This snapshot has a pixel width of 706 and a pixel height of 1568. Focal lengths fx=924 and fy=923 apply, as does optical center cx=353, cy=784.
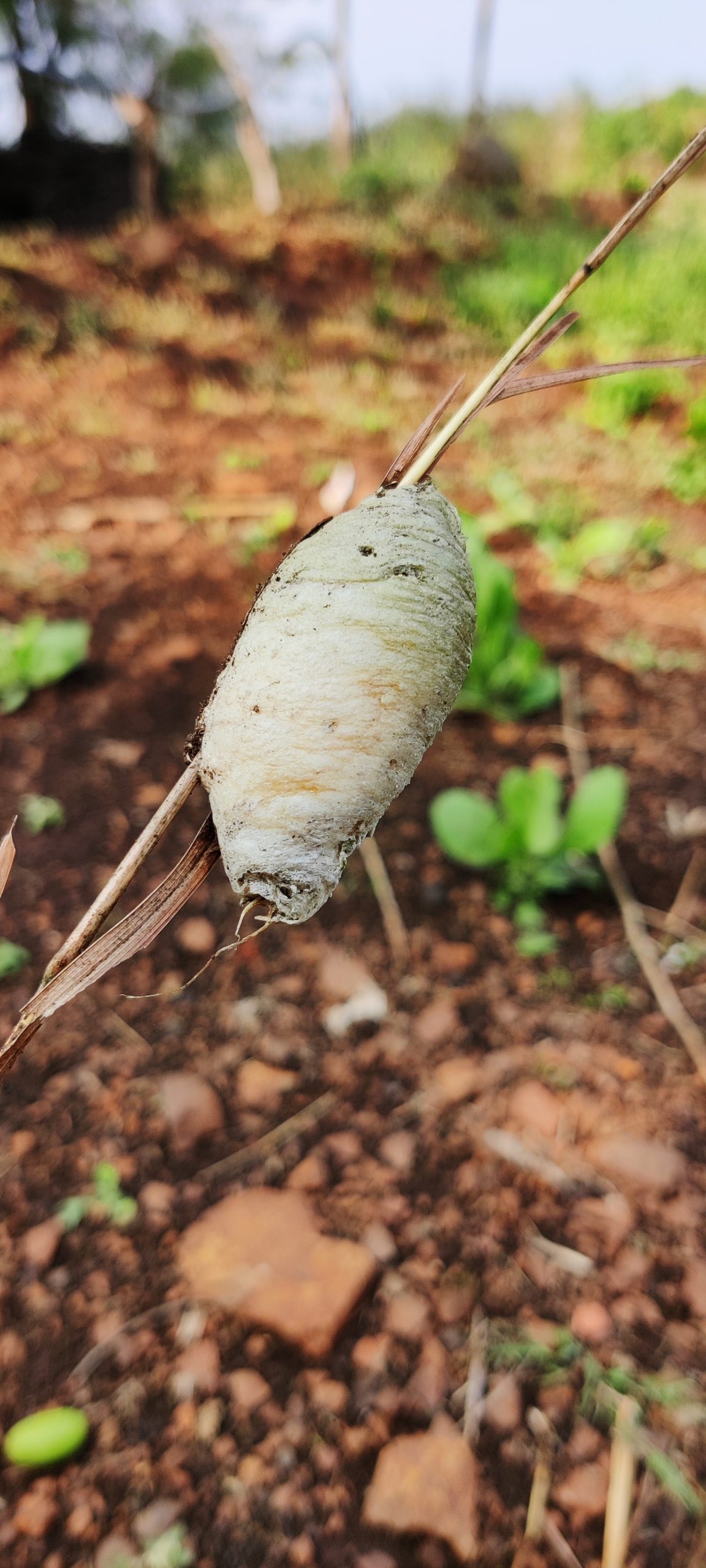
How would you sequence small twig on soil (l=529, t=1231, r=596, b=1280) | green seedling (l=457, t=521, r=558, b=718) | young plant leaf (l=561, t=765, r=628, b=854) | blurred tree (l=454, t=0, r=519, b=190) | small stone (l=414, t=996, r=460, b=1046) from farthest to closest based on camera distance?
blurred tree (l=454, t=0, r=519, b=190) < green seedling (l=457, t=521, r=558, b=718) < young plant leaf (l=561, t=765, r=628, b=854) < small stone (l=414, t=996, r=460, b=1046) < small twig on soil (l=529, t=1231, r=596, b=1280)

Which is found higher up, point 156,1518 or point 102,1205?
point 102,1205

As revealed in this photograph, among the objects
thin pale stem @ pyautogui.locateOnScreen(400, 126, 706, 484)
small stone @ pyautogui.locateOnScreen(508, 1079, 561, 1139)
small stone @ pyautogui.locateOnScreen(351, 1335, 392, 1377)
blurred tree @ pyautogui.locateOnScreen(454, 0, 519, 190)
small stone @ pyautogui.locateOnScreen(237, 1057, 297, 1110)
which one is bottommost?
small stone @ pyautogui.locateOnScreen(351, 1335, 392, 1377)

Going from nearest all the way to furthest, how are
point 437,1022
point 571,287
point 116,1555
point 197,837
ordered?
point 571,287 < point 197,837 < point 116,1555 < point 437,1022

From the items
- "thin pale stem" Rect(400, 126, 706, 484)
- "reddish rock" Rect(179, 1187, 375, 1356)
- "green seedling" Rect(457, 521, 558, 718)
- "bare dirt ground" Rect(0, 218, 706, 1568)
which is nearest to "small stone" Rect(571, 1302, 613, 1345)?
"bare dirt ground" Rect(0, 218, 706, 1568)

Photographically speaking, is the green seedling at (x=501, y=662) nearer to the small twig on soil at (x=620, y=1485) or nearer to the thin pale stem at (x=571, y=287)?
the small twig on soil at (x=620, y=1485)

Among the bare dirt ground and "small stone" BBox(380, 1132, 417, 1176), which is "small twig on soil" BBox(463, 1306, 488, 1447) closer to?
the bare dirt ground

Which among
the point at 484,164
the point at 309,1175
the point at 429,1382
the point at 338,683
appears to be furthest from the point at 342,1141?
the point at 484,164

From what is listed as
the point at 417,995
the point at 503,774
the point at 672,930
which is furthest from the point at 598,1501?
the point at 503,774

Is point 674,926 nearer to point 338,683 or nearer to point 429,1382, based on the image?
point 429,1382
